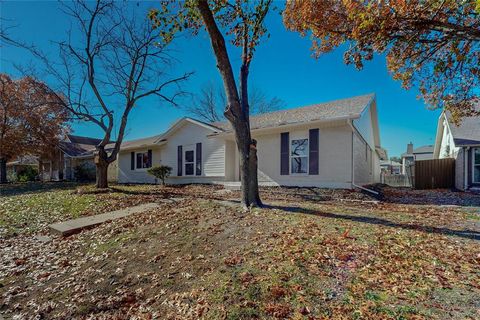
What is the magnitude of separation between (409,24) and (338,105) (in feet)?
24.8

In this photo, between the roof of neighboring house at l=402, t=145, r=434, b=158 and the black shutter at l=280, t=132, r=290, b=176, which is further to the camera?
the roof of neighboring house at l=402, t=145, r=434, b=158

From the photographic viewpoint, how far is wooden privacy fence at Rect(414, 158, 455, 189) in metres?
15.5

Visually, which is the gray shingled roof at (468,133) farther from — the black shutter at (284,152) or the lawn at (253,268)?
the lawn at (253,268)

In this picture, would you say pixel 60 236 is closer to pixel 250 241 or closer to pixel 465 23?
pixel 250 241

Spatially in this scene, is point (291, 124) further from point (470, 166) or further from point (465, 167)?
point (470, 166)

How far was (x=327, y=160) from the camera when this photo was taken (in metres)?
10.8

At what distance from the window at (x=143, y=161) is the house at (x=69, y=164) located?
A: 541cm

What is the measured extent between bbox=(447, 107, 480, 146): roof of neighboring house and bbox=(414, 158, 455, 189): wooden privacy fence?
2156mm

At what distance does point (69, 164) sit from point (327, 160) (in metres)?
26.7

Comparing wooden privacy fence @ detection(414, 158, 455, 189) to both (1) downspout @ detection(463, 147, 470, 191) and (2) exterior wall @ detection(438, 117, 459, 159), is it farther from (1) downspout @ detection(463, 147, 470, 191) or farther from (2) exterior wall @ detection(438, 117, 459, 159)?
(1) downspout @ detection(463, 147, 470, 191)

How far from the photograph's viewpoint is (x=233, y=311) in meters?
2.68

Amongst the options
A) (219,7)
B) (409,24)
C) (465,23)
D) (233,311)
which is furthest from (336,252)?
(219,7)

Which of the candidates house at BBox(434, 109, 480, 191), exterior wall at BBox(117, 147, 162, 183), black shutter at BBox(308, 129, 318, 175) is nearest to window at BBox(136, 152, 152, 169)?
exterior wall at BBox(117, 147, 162, 183)

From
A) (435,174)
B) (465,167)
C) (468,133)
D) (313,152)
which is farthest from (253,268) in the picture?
(435,174)
